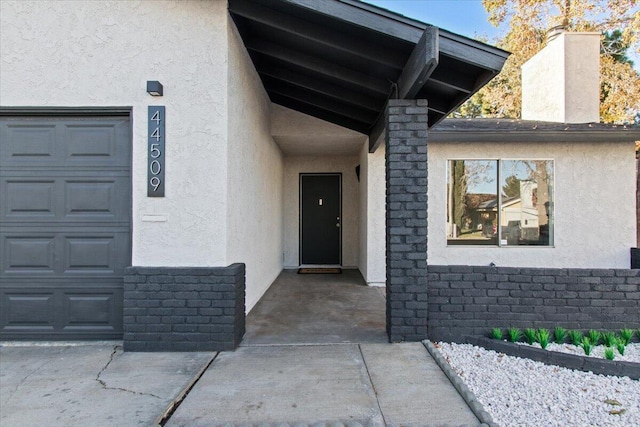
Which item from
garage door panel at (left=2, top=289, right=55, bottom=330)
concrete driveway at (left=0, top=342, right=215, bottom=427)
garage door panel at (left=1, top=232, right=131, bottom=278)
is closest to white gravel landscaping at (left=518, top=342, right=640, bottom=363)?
concrete driveway at (left=0, top=342, right=215, bottom=427)

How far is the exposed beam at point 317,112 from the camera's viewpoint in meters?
5.84

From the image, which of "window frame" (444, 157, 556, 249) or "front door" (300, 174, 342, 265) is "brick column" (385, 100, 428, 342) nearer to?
"window frame" (444, 157, 556, 249)

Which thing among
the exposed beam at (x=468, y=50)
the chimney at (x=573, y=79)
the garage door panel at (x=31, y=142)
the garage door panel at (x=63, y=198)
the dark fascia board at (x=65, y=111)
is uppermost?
the chimney at (x=573, y=79)

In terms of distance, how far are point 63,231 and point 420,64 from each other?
3966 millimetres

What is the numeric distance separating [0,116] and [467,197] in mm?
6870

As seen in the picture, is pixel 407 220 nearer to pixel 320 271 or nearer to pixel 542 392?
pixel 542 392

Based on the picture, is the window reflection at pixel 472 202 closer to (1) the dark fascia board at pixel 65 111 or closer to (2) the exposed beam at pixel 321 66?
(2) the exposed beam at pixel 321 66

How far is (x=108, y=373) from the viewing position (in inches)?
117

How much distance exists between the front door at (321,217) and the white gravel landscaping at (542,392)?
547 centimetres

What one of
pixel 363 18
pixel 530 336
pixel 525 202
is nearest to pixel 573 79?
pixel 525 202

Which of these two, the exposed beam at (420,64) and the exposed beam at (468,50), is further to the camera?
the exposed beam at (468,50)

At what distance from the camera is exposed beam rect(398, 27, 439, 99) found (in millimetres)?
2867

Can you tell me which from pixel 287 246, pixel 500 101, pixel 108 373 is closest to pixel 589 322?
pixel 108 373

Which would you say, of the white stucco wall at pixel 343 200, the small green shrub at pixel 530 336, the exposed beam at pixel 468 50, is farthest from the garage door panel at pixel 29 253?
the white stucco wall at pixel 343 200
